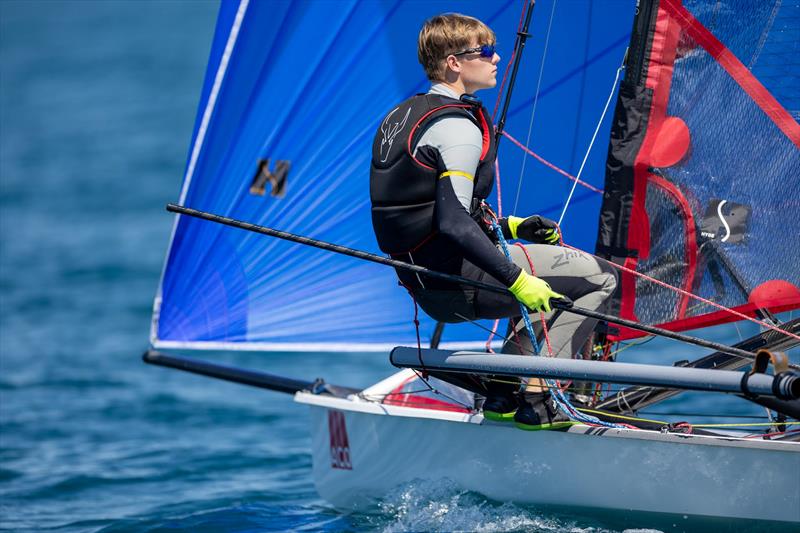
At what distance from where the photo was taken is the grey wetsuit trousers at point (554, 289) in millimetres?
3555

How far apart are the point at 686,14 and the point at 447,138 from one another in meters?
1.12

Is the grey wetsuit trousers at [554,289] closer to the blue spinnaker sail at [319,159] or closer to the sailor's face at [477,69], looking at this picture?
the sailor's face at [477,69]

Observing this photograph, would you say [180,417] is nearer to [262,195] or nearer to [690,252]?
[262,195]

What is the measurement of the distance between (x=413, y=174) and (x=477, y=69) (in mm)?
402

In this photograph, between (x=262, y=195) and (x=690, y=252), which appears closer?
(x=690, y=252)

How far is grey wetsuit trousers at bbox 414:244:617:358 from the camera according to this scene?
3555mm

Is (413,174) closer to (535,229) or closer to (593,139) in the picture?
(535,229)

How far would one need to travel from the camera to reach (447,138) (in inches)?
132

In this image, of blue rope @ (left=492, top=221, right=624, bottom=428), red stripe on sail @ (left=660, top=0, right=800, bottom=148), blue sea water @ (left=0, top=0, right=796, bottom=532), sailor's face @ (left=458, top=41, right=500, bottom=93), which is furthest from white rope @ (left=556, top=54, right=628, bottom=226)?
blue sea water @ (left=0, top=0, right=796, bottom=532)

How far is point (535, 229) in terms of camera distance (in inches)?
152

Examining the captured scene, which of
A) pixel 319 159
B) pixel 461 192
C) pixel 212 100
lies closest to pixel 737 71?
pixel 461 192

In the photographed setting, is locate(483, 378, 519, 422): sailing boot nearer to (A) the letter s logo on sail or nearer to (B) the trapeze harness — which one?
(B) the trapeze harness

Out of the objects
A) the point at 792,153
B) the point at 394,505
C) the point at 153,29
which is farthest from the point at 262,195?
the point at 153,29

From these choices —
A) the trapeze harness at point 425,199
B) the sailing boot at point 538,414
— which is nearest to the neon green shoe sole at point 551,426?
the sailing boot at point 538,414
